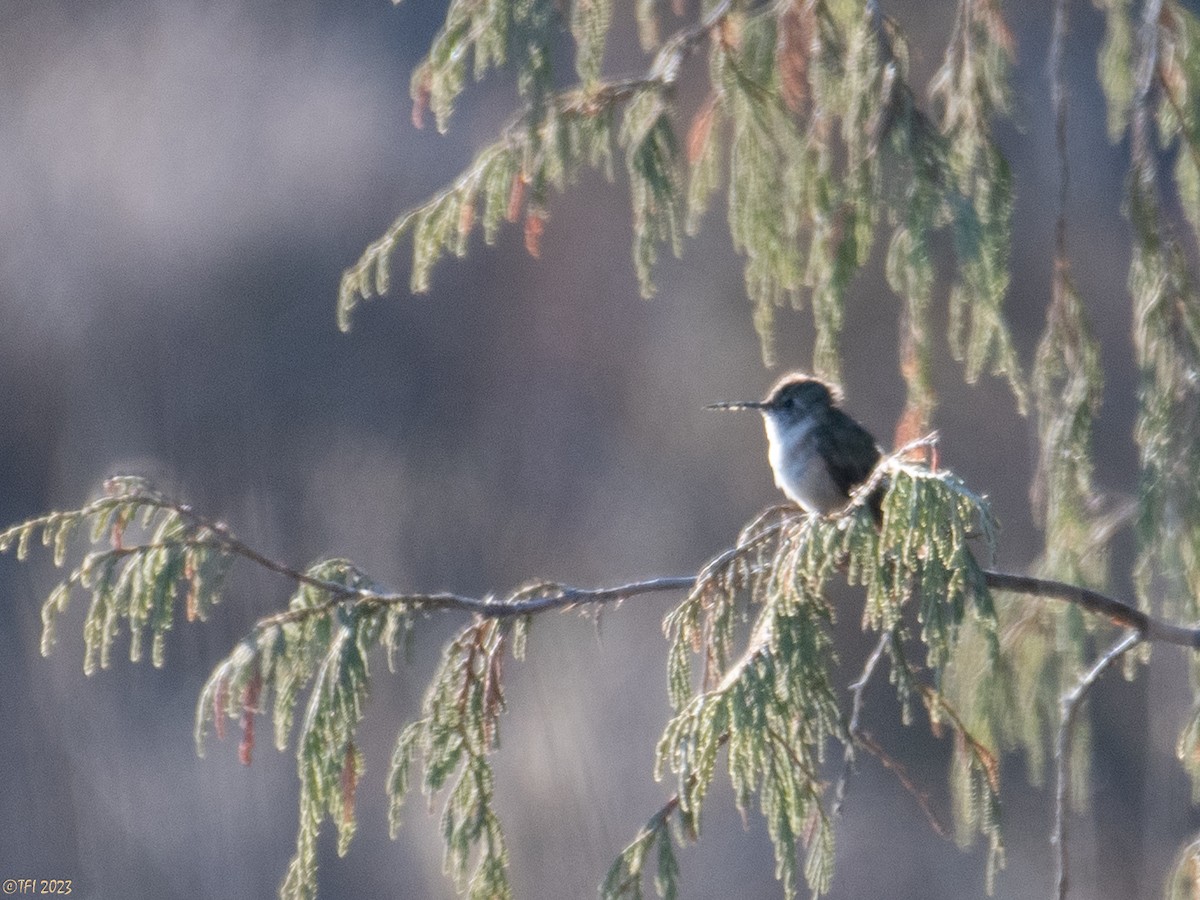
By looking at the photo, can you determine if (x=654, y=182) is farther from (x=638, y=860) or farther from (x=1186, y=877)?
(x=1186, y=877)

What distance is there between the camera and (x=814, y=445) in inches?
176

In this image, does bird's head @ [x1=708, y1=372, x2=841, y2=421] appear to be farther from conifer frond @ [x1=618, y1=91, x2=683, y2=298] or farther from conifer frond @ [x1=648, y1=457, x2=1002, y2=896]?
conifer frond @ [x1=648, y1=457, x2=1002, y2=896]

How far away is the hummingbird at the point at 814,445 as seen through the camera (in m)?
4.42

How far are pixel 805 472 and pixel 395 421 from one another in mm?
10257

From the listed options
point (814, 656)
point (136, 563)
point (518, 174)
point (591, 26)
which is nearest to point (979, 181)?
point (591, 26)

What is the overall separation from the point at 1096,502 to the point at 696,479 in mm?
9140

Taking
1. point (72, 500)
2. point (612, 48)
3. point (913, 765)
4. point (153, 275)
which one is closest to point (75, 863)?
point (72, 500)

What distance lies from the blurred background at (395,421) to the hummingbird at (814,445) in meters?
5.55

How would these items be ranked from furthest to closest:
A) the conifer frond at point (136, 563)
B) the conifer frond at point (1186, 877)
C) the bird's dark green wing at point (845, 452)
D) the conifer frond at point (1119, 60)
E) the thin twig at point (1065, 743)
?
the bird's dark green wing at point (845, 452) → the conifer frond at point (1119, 60) → the conifer frond at point (1186, 877) → the thin twig at point (1065, 743) → the conifer frond at point (136, 563)

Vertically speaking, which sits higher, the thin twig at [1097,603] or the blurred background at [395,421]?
the blurred background at [395,421]

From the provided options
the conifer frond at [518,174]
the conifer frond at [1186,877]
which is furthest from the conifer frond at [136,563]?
the conifer frond at [1186,877]

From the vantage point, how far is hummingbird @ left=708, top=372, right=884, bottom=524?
4422 mm

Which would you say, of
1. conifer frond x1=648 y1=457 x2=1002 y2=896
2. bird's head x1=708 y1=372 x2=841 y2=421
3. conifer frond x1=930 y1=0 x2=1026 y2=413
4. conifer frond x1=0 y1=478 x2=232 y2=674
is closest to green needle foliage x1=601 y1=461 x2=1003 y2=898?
conifer frond x1=648 y1=457 x2=1002 y2=896

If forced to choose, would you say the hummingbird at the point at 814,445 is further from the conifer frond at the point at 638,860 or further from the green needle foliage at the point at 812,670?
the conifer frond at the point at 638,860
